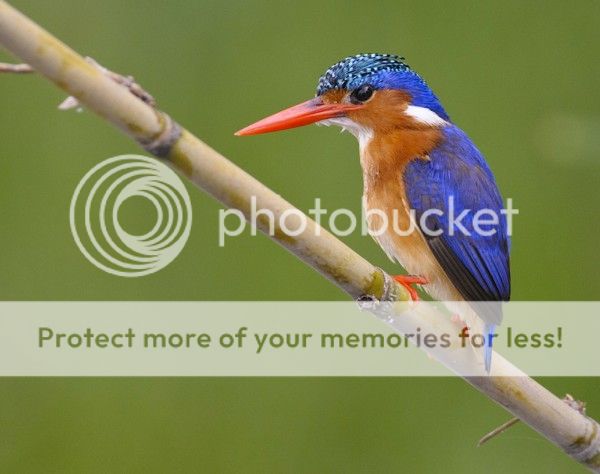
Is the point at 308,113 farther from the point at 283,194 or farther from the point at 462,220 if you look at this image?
the point at 283,194

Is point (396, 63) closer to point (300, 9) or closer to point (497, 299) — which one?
point (497, 299)

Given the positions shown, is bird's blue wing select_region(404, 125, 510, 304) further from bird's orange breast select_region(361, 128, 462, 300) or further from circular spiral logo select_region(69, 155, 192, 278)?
circular spiral logo select_region(69, 155, 192, 278)

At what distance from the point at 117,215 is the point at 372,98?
0.79 metres

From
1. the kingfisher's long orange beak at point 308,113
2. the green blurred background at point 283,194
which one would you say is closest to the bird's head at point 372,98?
the kingfisher's long orange beak at point 308,113

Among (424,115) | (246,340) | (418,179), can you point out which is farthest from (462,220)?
(246,340)

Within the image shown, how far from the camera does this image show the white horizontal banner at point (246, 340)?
230 cm

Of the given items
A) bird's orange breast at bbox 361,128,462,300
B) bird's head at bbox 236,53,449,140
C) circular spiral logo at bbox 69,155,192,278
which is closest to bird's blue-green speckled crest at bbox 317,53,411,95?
bird's head at bbox 236,53,449,140

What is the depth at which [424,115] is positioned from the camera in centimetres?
181

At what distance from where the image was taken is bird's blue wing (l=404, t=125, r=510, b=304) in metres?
1.59

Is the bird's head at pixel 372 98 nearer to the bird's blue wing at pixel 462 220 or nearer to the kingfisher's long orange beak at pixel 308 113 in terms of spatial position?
the kingfisher's long orange beak at pixel 308 113

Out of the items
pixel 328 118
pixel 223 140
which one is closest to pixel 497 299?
pixel 328 118

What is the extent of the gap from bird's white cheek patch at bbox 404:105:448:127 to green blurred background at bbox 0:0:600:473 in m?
0.61
